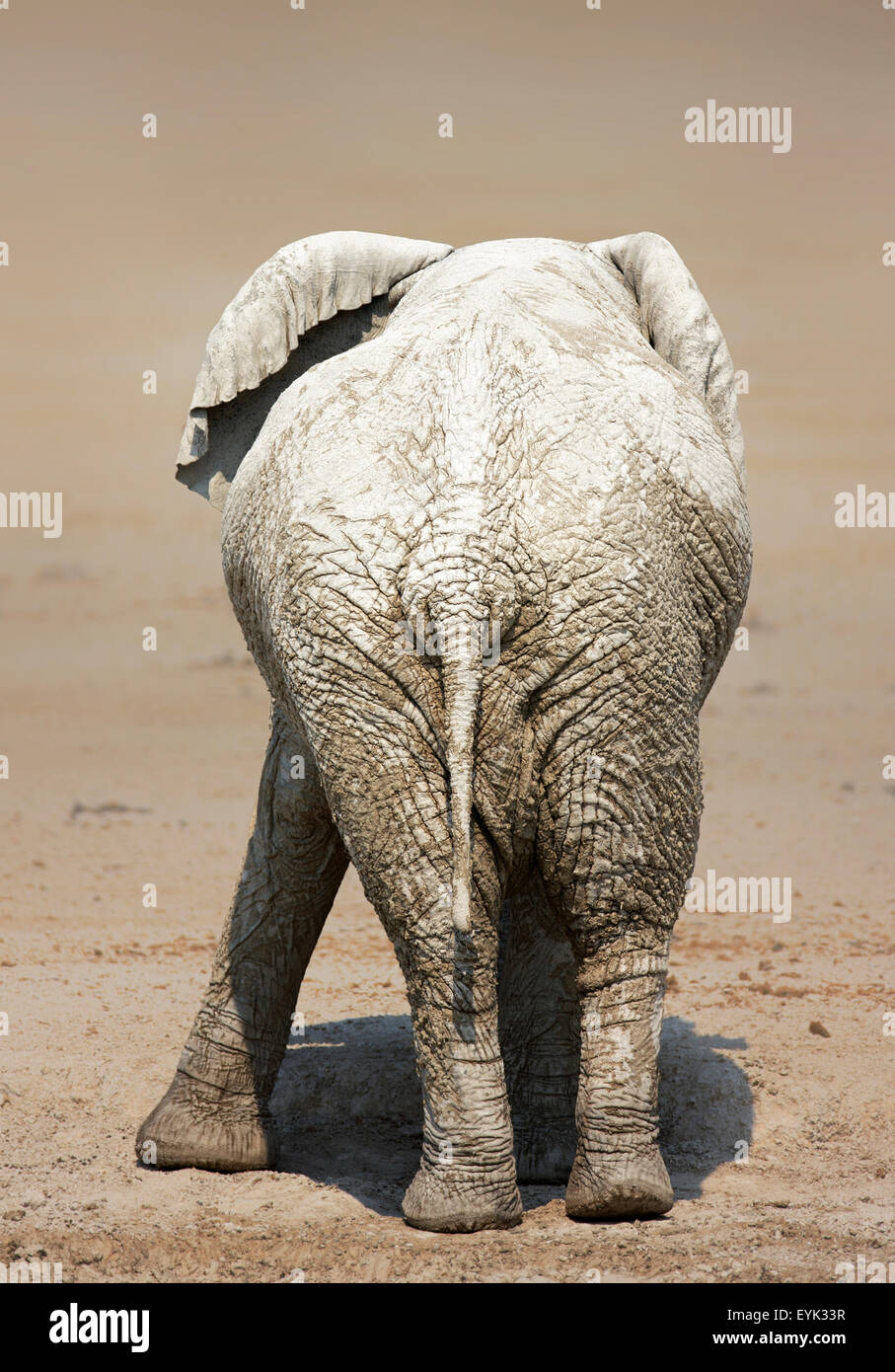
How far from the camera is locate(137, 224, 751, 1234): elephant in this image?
13.0 ft

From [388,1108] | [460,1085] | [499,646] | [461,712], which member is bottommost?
[388,1108]

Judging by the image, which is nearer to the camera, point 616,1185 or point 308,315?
point 616,1185

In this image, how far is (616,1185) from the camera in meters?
4.34

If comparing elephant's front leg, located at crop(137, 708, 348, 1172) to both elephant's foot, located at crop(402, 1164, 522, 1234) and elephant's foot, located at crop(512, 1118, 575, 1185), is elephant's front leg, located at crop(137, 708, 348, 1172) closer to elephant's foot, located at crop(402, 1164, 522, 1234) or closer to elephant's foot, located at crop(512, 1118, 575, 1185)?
elephant's foot, located at crop(512, 1118, 575, 1185)

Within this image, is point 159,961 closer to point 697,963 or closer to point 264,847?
point 697,963

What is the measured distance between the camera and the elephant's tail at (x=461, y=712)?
3.89 m

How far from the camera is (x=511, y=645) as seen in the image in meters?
3.97

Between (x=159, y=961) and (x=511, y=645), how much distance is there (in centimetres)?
475

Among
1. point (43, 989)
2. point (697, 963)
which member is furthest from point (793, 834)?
point (43, 989)

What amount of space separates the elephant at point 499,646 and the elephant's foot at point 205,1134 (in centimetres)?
107

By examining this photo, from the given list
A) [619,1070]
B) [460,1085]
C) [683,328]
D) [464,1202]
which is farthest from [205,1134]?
[683,328]

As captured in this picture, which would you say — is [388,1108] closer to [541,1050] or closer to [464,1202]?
[541,1050]

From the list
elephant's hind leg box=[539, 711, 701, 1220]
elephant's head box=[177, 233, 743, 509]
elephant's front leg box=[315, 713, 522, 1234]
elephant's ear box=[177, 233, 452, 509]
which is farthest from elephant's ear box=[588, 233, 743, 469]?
elephant's front leg box=[315, 713, 522, 1234]

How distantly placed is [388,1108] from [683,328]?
116 inches
